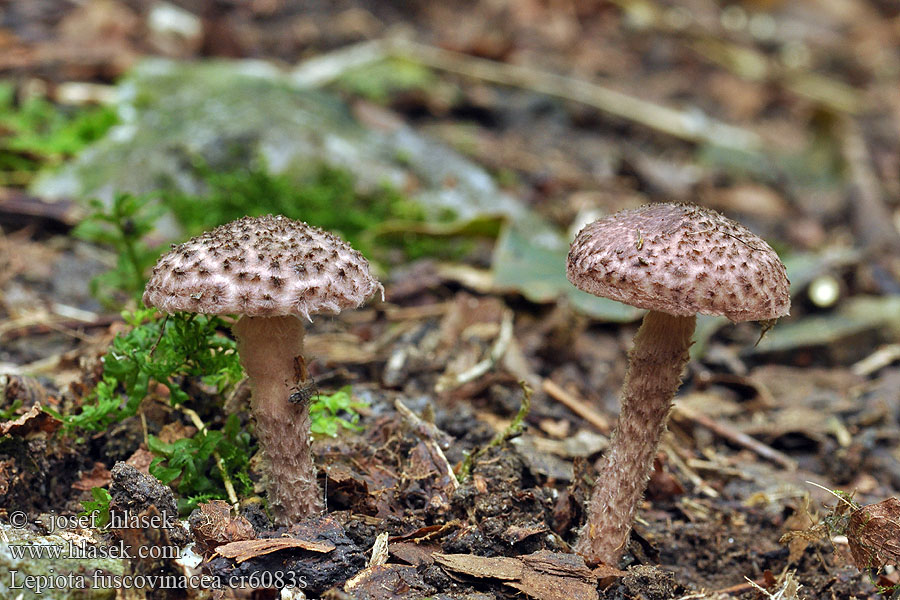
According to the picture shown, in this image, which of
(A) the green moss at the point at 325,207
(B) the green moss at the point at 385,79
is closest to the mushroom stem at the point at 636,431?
(A) the green moss at the point at 325,207

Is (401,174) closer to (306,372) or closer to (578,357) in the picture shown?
(578,357)

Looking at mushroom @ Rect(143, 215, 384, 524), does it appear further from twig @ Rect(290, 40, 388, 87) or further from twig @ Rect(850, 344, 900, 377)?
twig @ Rect(290, 40, 388, 87)

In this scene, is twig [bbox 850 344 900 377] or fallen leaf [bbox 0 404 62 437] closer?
fallen leaf [bbox 0 404 62 437]

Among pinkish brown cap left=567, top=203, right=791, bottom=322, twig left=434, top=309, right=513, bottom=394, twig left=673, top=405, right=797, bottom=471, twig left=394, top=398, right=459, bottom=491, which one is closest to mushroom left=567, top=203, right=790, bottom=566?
pinkish brown cap left=567, top=203, right=791, bottom=322

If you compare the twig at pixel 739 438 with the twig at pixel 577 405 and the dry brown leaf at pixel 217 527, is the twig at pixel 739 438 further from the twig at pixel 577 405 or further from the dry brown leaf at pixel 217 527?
the dry brown leaf at pixel 217 527

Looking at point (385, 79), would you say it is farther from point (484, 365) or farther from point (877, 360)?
point (877, 360)

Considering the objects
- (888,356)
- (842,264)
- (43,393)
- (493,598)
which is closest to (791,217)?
(842,264)

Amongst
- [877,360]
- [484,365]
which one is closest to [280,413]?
[484,365]
